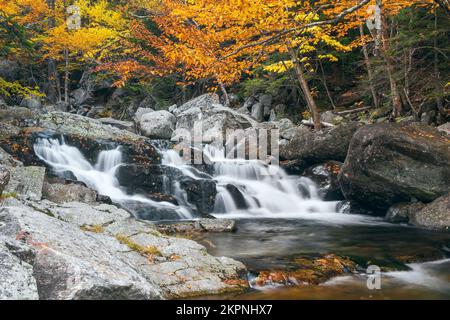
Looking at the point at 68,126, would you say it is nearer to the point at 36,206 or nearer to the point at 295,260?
the point at 36,206

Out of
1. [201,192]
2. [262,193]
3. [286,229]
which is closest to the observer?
[286,229]

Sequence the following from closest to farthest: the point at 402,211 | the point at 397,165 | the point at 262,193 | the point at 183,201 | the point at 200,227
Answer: the point at 200,227, the point at 397,165, the point at 402,211, the point at 183,201, the point at 262,193

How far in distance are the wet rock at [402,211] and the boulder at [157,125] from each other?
11202 millimetres

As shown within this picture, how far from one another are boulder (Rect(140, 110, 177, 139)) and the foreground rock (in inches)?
449

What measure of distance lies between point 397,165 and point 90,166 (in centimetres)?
958

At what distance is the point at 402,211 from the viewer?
10.1m

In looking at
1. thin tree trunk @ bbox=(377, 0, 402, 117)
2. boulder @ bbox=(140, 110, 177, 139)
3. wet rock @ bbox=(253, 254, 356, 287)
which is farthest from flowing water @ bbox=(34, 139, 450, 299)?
thin tree trunk @ bbox=(377, 0, 402, 117)

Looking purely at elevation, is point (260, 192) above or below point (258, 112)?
below

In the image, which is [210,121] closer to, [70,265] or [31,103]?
[31,103]

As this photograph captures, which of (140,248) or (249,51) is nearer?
(140,248)

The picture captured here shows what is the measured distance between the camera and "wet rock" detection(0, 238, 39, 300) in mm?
3115

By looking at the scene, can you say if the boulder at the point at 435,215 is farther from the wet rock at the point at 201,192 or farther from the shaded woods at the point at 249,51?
the wet rock at the point at 201,192

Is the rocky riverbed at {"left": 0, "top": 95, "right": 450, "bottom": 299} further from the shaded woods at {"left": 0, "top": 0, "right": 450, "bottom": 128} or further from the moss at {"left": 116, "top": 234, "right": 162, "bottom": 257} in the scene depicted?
the shaded woods at {"left": 0, "top": 0, "right": 450, "bottom": 128}

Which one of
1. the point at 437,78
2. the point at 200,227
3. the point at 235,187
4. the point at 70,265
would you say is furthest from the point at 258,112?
the point at 70,265
